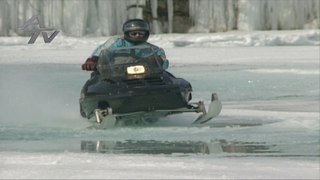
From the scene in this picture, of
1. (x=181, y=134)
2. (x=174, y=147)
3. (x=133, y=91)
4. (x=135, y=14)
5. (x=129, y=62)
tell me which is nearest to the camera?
(x=174, y=147)

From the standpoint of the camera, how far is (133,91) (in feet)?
31.5

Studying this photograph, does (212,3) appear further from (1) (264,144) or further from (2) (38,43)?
(1) (264,144)

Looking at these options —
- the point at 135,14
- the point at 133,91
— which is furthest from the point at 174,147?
the point at 135,14

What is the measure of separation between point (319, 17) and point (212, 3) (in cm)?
365

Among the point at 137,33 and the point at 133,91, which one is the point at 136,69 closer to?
the point at 133,91

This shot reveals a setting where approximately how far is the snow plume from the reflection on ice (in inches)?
821

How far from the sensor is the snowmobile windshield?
9.98 meters

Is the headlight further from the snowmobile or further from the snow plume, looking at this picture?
the snow plume

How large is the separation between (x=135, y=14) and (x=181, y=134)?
20768mm

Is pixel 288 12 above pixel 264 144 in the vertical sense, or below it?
below

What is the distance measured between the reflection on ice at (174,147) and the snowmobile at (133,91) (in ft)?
3.38

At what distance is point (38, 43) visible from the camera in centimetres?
2930

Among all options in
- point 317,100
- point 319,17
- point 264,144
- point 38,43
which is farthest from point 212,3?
point 264,144

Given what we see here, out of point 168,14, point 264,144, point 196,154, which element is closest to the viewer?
point 196,154
